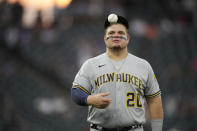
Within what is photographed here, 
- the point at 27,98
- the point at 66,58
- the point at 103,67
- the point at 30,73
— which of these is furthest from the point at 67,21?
the point at 103,67

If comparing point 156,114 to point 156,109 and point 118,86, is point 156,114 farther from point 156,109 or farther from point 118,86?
point 118,86

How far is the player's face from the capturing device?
3389 mm

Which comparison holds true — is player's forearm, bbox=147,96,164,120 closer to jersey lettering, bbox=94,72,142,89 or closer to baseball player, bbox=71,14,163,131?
baseball player, bbox=71,14,163,131

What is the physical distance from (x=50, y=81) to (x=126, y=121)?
9.76 m

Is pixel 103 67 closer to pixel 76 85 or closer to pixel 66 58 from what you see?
pixel 76 85

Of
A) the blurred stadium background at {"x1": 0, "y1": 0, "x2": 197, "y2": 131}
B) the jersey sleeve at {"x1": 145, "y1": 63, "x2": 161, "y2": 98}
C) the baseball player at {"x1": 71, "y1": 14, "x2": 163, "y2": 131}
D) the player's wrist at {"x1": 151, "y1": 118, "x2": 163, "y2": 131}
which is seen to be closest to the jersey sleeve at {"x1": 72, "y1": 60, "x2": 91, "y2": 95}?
the baseball player at {"x1": 71, "y1": 14, "x2": 163, "y2": 131}

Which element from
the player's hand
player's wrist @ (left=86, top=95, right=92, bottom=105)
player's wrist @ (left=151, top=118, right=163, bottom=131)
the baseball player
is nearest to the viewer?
the player's hand

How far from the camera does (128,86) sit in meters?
3.34

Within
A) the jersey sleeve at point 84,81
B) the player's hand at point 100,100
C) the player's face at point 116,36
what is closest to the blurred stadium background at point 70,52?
the jersey sleeve at point 84,81

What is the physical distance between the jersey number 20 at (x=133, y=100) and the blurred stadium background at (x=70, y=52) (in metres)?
8.04

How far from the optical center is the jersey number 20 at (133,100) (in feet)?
10.9

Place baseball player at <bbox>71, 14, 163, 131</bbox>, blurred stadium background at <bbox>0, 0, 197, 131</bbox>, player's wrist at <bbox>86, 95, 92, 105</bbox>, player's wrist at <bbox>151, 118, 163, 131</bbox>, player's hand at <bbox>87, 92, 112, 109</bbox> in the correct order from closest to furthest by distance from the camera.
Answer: player's hand at <bbox>87, 92, 112, 109</bbox>, player's wrist at <bbox>86, 95, 92, 105</bbox>, baseball player at <bbox>71, 14, 163, 131</bbox>, player's wrist at <bbox>151, 118, 163, 131</bbox>, blurred stadium background at <bbox>0, 0, 197, 131</bbox>

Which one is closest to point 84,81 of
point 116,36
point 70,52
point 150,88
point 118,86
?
point 118,86

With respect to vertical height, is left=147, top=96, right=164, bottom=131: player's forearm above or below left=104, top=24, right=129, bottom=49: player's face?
below
